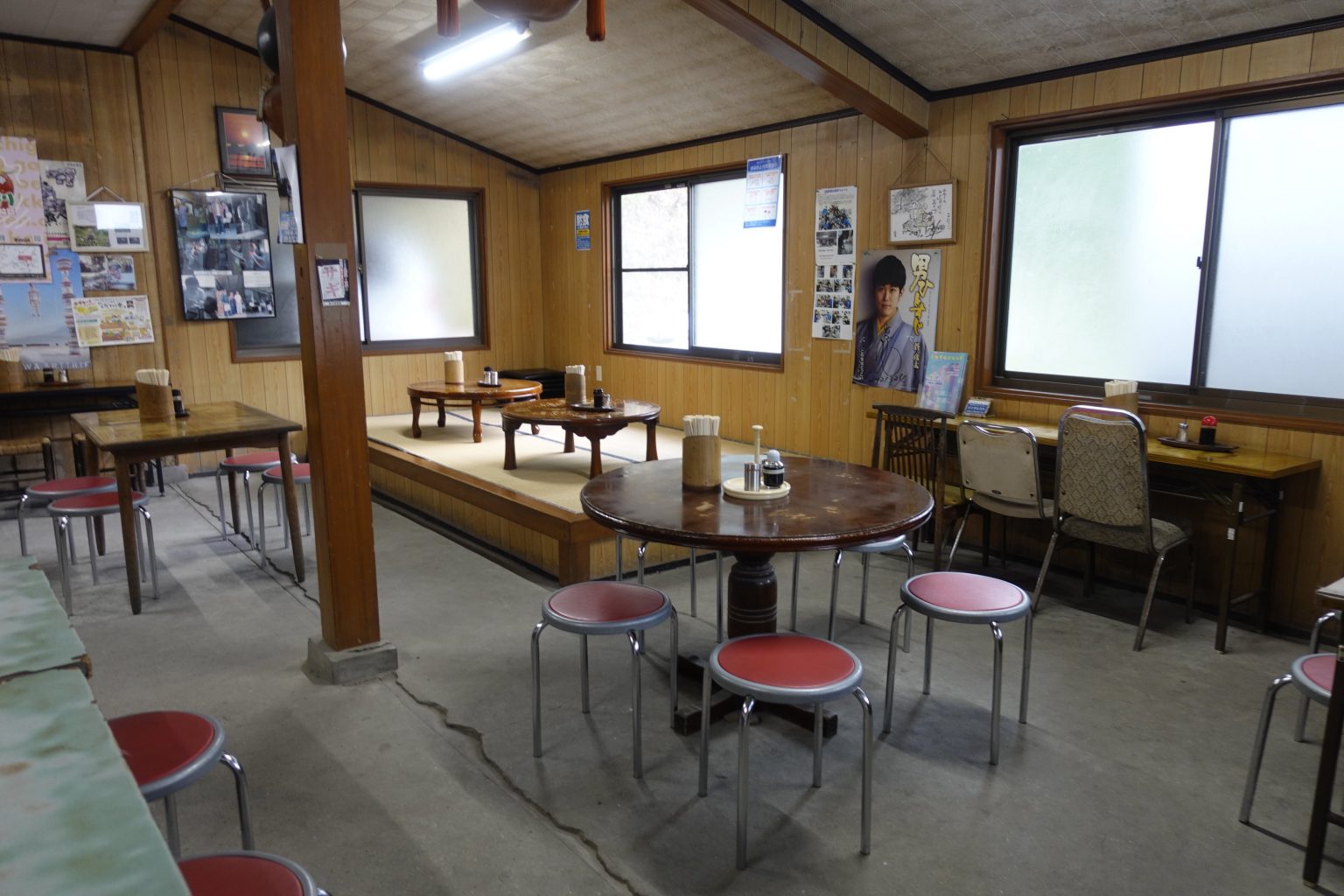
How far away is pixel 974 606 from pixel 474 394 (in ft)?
12.0

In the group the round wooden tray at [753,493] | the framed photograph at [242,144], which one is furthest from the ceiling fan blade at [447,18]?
the framed photograph at [242,144]

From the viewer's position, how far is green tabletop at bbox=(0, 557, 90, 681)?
1.26 m

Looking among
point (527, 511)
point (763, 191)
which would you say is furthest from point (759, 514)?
point (763, 191)

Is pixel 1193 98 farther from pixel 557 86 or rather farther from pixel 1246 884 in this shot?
pixel 557 86

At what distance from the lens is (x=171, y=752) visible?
150cm

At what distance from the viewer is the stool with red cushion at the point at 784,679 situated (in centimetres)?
193

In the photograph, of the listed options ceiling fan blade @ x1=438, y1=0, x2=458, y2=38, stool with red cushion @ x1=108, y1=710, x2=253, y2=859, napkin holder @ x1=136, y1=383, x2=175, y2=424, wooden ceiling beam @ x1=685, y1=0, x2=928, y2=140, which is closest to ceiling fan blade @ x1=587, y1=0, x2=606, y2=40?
ceiling fan blade @ x1=438, y1=0, x2=458, y2=38

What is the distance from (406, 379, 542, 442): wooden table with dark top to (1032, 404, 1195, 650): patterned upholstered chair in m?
3.20

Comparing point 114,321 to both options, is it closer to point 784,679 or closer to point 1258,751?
point 784,679

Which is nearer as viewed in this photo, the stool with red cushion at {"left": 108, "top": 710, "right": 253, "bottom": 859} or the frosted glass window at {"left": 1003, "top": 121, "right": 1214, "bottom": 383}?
the stool with red cushion at {"left": 108, "top": 710, "right": 253, "bottom": 859}

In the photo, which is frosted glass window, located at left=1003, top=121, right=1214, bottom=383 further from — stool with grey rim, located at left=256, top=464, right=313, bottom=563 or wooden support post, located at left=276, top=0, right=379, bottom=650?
stool with grey rim, located at left=256, top=464, right=313, bottom=563

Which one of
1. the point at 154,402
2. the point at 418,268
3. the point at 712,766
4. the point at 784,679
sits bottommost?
the point at 712,766

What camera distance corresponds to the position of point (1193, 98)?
11.7ft

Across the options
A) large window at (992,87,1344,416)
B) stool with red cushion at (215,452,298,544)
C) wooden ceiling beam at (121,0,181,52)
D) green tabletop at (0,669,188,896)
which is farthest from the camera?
wooden ceiling beam at (121,0,181,52)
